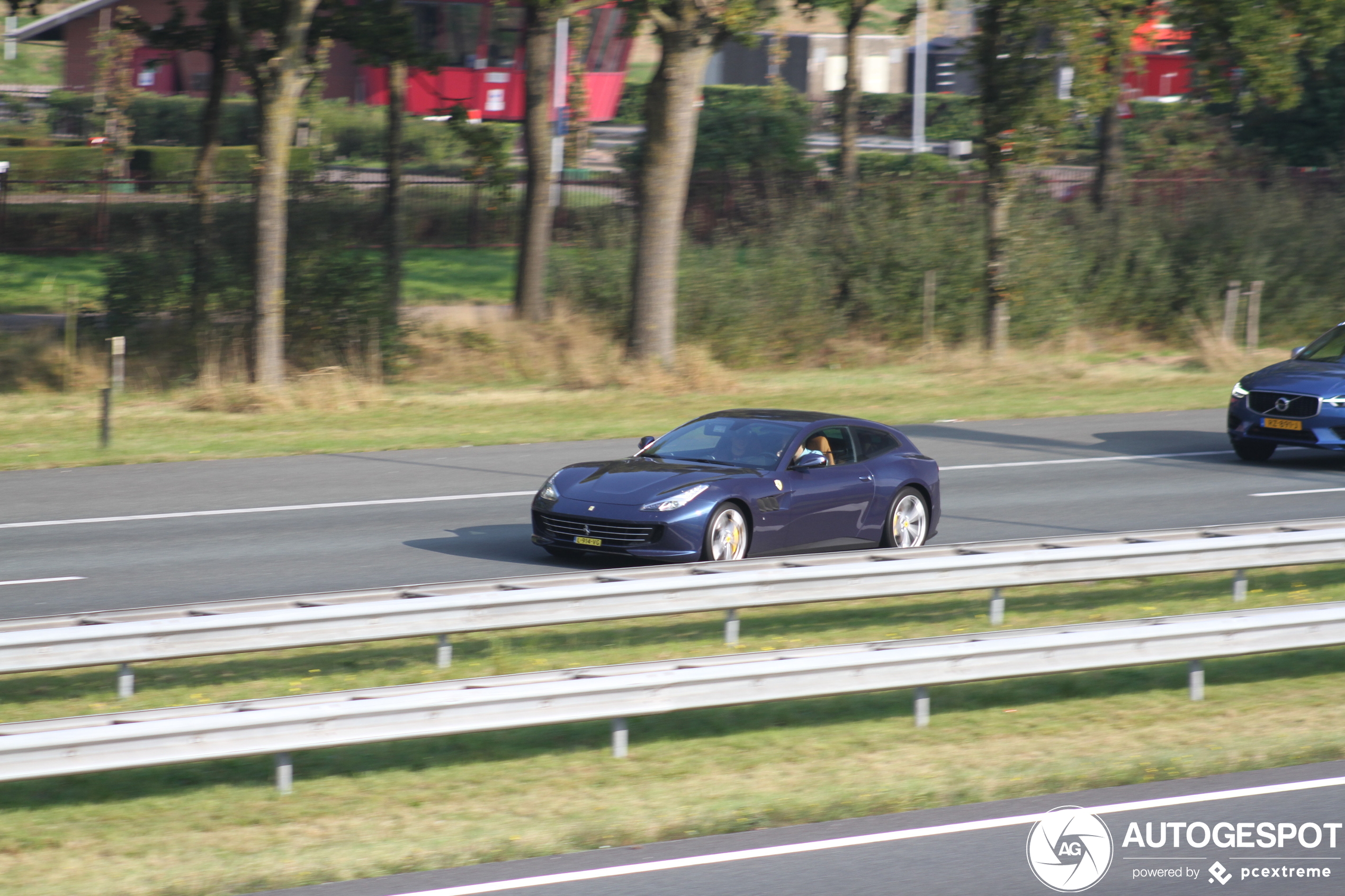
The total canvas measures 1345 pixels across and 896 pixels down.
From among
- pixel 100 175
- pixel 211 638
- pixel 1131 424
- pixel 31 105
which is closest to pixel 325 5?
pixel 1131 424

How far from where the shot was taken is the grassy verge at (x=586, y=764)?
657 cm

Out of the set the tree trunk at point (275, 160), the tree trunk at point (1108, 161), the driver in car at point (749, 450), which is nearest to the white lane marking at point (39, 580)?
the driver in car at point (749, 450)

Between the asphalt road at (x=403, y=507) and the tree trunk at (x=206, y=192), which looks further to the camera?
the tree trunk at (x=206, y=192)

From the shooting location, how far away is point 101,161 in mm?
44906

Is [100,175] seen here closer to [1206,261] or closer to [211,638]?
[1206,261]

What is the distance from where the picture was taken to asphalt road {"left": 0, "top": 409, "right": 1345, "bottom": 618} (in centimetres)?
1216

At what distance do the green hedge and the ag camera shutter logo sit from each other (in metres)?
39.0

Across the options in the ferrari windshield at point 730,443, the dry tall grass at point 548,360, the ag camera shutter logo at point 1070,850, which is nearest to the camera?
the ag camera shutter logo at point 1070,850

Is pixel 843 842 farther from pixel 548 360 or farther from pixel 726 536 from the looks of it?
pixel 548 360

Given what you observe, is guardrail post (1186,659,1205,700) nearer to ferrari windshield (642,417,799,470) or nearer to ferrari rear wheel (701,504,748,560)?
ferrari rear wheel (701,504,748,560)

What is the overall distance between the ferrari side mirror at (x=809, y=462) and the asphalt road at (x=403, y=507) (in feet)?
5.99

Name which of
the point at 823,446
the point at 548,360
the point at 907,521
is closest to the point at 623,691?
the point at 823,446

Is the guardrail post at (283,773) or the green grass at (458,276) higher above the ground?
the green grass at (458,276)

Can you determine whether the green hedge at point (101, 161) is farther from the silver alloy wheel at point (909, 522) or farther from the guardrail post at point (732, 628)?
the guardrail post at point (732, 628)
